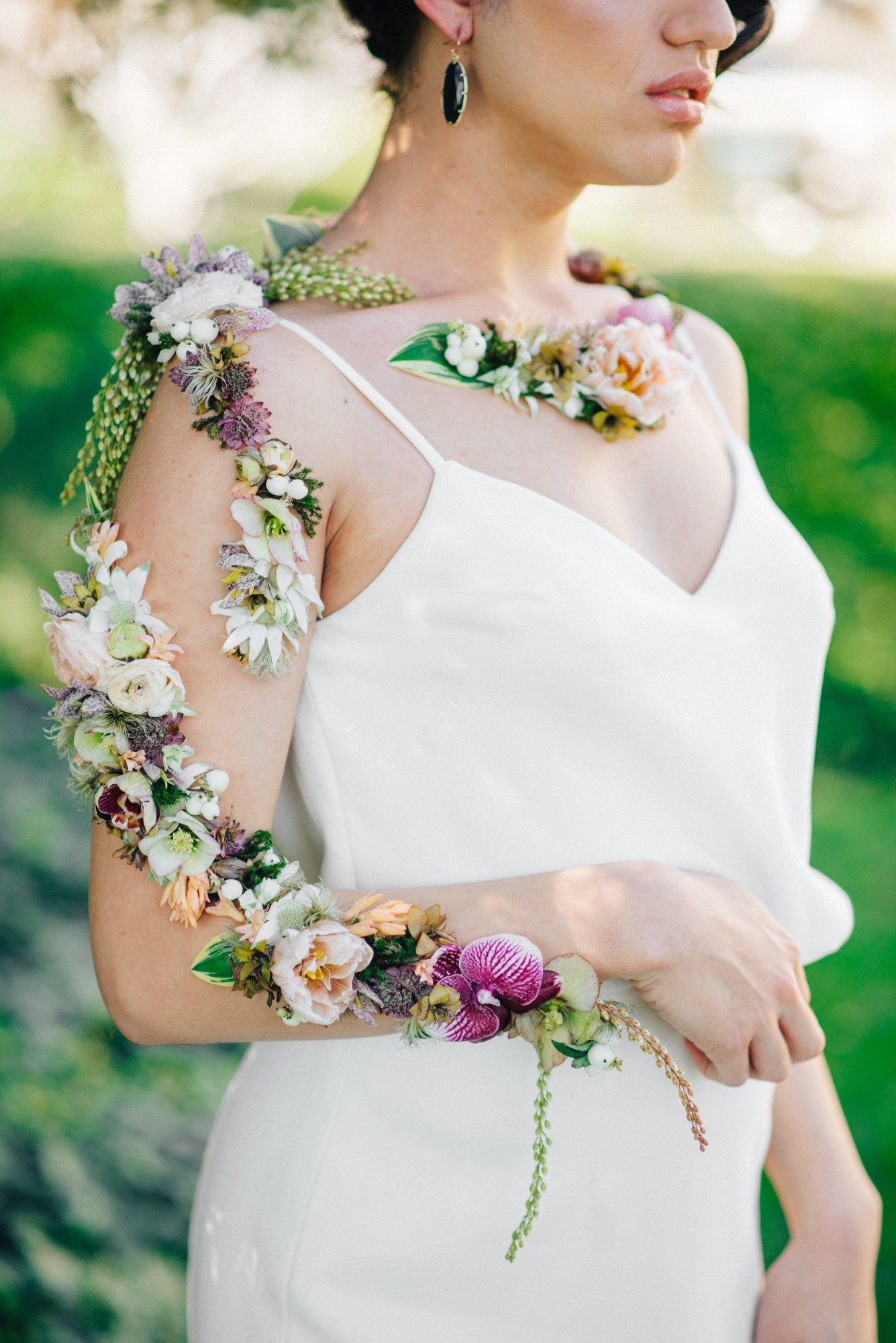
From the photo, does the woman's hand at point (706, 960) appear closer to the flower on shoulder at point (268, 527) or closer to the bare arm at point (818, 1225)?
the bare arm at point (818, 1225)

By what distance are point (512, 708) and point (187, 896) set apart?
1.40 ft

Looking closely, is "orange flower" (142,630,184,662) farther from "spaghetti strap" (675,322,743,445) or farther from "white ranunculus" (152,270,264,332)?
"spaghetti strap" (675,322,743,445)

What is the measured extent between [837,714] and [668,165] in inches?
211

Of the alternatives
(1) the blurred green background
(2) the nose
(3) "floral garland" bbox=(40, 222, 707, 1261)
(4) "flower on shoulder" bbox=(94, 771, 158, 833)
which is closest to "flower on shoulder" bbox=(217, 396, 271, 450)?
(3) "floral garland" bbox=(40, 222, 707, 1261)

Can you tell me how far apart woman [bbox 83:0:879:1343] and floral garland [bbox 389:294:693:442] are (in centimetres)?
3

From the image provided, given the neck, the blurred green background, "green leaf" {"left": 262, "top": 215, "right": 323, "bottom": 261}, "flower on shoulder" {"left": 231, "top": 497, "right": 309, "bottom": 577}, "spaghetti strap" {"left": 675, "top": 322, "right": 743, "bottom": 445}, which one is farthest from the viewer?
the blurred green background

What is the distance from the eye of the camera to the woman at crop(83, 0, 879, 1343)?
1355mm

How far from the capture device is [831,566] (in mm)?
6641

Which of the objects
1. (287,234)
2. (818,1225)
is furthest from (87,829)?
(818,1225)

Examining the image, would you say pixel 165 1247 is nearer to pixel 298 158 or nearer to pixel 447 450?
pixel 447 450

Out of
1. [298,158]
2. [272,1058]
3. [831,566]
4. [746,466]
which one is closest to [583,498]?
[746,466]

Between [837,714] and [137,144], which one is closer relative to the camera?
[137,144]

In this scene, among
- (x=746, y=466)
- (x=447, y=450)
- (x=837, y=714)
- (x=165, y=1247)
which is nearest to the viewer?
(x=447, y=450)

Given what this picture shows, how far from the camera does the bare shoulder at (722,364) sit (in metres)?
1.95
